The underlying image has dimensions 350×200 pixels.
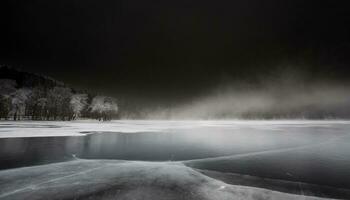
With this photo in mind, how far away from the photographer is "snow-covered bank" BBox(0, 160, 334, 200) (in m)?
6.47

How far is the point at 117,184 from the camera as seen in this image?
763 cm

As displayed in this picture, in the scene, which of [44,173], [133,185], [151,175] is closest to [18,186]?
[44,173]

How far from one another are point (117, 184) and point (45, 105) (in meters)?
89.8

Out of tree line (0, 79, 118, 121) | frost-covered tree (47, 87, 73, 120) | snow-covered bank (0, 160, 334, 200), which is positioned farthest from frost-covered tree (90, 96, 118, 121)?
snow-covered bank (0, 160, 334, 200)

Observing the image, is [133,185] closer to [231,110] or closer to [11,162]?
[11,162]

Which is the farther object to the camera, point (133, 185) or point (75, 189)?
point (133, 185)

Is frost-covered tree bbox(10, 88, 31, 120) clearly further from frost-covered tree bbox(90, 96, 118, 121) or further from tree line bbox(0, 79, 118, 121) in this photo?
frost-covered tree bbox(90, 96, 118, 121)

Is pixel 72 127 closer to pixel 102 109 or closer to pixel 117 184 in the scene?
pixel 117 184

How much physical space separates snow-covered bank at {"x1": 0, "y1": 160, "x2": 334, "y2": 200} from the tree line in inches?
2892

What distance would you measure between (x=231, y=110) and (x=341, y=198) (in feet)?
643

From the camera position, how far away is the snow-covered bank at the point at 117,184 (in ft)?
21.2

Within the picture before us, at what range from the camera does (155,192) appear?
680 cm

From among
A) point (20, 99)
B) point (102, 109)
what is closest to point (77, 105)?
point (102, 109)

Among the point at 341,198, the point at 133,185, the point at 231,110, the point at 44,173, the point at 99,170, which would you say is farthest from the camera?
the point at 231,110
